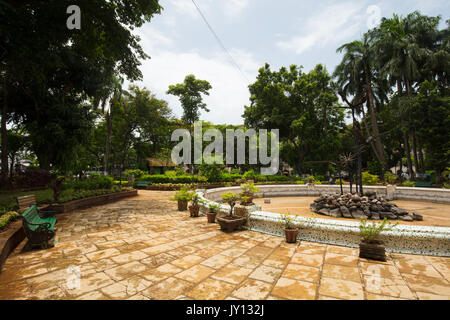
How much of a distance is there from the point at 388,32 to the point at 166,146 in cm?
3475

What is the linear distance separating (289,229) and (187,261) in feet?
8.66

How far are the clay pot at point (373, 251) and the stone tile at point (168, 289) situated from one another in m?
3.39

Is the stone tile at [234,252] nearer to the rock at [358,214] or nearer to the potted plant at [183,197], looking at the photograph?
the potted plant at [183,197]

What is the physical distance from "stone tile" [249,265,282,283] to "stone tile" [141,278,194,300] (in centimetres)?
107

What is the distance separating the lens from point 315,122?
1093 inches

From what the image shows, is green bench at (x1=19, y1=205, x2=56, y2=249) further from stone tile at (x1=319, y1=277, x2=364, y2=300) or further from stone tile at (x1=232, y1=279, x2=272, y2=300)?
stone tile at (x1=319, y1=277, x2=364, y2=300)

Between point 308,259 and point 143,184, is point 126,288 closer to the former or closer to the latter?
point 308,259

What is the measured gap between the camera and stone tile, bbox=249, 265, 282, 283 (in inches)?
136

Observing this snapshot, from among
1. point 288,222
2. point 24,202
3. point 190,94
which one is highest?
point 190,94

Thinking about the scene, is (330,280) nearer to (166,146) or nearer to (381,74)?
(381,74)

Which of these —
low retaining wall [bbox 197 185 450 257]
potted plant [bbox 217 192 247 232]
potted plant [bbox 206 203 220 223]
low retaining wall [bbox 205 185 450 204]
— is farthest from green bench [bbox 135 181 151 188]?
potted plant [bbox 217 192 247 232]

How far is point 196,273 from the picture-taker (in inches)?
145

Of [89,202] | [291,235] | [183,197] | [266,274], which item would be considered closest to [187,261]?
[266,274]
